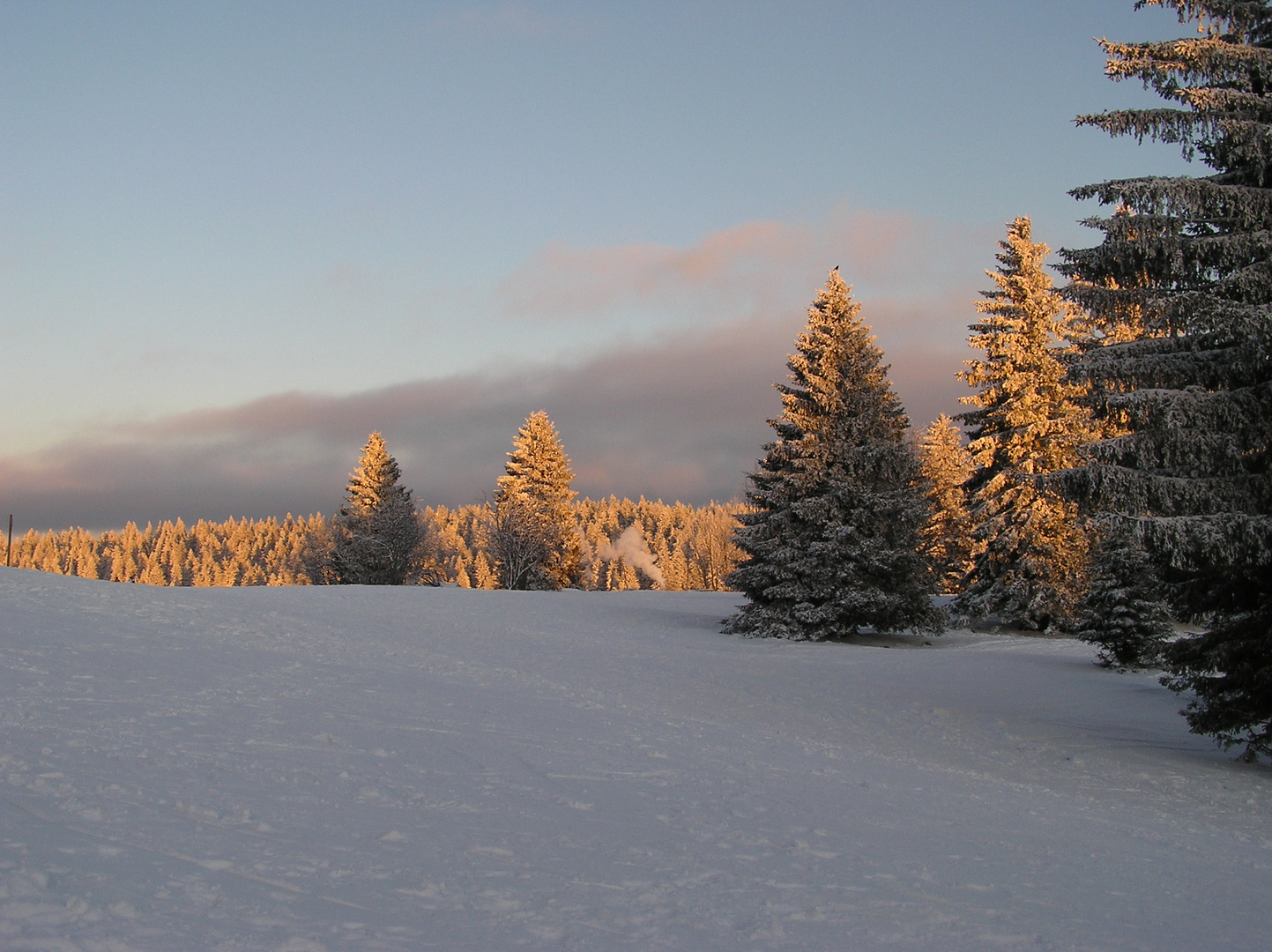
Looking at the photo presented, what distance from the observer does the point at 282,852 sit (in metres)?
6.29

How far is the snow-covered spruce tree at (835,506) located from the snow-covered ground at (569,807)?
691 centimetres

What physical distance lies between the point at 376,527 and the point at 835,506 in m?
28.5

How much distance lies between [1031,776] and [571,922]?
8680 millimetres

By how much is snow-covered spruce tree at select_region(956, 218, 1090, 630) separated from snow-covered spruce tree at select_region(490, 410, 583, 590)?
22719mm

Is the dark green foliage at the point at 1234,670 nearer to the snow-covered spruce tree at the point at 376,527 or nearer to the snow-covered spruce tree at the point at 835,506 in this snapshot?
the snow-covered spruce tree at the point at 835,506

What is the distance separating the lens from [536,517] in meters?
46.2

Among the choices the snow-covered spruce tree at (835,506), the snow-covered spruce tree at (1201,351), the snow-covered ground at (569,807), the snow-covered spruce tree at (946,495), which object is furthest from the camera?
the snow-covered spruce tree at (946,495)

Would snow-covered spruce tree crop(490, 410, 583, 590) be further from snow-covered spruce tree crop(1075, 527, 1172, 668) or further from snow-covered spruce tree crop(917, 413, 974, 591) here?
snow-covered spruce tree crop(1075, 527, 1172, 668)

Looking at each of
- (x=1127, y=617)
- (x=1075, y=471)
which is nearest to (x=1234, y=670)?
(x=1075, y=471)

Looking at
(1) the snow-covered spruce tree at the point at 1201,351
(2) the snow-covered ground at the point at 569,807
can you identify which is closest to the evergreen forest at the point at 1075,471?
(1) the snow-covered spruce tree at the point at 1201,351

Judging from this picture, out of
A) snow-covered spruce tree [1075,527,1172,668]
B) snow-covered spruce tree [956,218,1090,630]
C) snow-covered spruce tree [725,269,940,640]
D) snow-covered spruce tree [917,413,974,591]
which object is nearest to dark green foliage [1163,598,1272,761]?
snow-covered spruce tree [1075,527,1172,668]

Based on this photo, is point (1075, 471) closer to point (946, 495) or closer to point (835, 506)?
point (835, 506)

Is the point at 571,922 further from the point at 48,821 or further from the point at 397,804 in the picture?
the point at 48,821

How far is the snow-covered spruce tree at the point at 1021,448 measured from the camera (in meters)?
26.6
